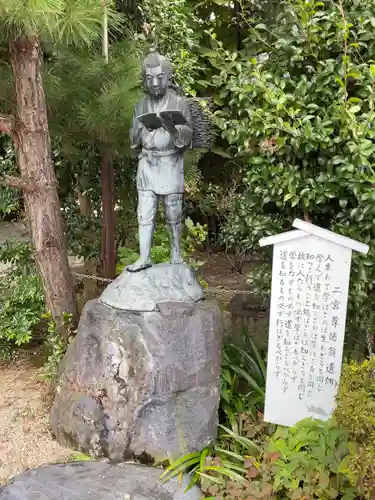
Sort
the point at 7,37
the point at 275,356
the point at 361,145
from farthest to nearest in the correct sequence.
Result: the point at 7,37
the point at 275,356
the point at 361,145

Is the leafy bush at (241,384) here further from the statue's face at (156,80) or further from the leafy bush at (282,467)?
the statue's face at (156,80)

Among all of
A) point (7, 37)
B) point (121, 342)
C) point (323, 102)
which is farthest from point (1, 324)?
point (323, 102)

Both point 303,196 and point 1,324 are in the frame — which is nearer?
point 303,196

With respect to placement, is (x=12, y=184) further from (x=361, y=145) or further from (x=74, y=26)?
(x=361, y=145)

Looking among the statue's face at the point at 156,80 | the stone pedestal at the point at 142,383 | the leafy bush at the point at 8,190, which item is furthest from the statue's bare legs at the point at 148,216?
the leafy bush at the point at 8,190

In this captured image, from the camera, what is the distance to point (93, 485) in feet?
8.84

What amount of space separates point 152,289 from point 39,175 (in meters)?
1.27

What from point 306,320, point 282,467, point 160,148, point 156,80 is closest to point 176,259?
point 160,148

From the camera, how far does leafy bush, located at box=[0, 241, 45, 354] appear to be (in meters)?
4.16

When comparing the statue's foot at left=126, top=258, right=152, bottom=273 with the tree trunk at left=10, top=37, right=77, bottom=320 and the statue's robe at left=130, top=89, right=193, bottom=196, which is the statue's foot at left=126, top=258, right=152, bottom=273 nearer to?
the statue's robe at left=130, top=89, right=193, bottom=196

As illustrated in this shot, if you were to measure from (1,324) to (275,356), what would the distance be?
2455mm

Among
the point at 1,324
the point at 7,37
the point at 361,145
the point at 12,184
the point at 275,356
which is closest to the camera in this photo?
the point at 361,145

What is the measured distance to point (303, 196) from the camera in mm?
3000

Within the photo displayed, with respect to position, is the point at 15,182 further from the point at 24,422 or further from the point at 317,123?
the point at 317,123
